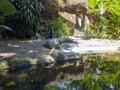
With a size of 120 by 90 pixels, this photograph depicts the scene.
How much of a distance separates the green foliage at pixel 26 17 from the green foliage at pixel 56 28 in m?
0.68

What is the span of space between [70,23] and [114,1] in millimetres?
11294

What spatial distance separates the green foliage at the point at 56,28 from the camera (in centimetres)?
1198

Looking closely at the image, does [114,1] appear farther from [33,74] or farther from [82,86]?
[33,74]

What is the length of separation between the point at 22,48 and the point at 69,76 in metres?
3.22

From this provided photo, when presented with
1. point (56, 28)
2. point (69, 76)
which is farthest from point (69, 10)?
point (69, 76)

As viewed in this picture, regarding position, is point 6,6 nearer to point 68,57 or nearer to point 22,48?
point 68,57

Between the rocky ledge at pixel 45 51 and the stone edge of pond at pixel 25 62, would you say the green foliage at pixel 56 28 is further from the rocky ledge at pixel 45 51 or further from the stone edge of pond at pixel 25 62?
the stone edge of pond at pixel 25 62

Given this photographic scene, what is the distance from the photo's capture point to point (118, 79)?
19.3ft

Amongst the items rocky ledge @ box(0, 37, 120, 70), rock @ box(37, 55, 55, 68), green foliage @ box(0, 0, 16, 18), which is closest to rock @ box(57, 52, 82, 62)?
rocky ledge @ box(0, 37, 120, 70)

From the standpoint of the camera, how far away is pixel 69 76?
6.58 metres

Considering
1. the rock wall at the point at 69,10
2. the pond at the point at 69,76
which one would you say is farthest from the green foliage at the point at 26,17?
the pond at the point at 69,76

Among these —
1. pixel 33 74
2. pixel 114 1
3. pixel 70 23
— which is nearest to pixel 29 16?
pixel 70 23

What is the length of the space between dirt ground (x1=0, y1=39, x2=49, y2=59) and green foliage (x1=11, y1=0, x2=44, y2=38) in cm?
74

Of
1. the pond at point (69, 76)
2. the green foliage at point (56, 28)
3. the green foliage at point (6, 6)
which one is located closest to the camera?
the green foliage at point (6, 6)
